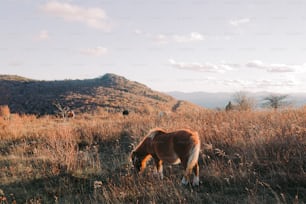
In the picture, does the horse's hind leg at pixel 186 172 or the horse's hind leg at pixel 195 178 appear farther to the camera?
the horse's hind leg at pixel 195 178

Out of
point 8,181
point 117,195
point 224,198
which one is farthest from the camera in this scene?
point 8,181

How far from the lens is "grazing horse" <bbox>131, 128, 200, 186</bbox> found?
525cm

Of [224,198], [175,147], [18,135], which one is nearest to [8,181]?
[175,147]

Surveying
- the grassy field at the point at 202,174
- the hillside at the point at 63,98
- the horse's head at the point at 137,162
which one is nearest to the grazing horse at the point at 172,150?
the horse's head at the point at 137,162

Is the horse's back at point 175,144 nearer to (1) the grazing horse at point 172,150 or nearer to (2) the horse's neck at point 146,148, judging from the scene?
(1) the grazing horse at point 172,150

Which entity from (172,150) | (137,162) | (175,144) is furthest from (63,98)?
(175,144)

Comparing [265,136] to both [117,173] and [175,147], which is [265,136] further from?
[117,173]

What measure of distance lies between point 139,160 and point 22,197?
98.0 inches

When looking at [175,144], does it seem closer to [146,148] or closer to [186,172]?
[186,172]

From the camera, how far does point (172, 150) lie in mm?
5668

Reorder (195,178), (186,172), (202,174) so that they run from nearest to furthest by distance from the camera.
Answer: (186,172)
(195,178)
(202,174)

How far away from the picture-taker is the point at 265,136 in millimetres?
6359

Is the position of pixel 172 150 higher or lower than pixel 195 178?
higher

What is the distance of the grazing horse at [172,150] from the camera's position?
525cm
